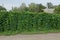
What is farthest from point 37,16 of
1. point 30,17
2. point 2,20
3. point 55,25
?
point 2,20

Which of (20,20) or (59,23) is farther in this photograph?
(59,23)

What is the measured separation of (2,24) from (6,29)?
64 cm

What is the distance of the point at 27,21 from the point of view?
1911cm

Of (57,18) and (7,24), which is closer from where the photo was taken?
(7,24)

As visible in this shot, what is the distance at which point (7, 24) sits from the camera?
18.6 m

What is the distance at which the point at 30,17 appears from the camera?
1923 cm

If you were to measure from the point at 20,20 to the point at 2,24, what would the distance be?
6.08 feet

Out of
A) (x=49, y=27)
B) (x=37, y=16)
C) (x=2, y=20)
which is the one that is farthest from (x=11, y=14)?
(x=49, y=27)

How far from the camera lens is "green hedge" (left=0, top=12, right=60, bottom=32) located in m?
18.6

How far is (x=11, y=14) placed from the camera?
61.3 feet

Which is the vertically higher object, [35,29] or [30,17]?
[30,17]

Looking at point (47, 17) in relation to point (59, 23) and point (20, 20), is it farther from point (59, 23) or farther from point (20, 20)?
point (20, 20)

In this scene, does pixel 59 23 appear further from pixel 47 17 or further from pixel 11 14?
pixel 11 14

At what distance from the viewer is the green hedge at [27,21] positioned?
18605 mm
